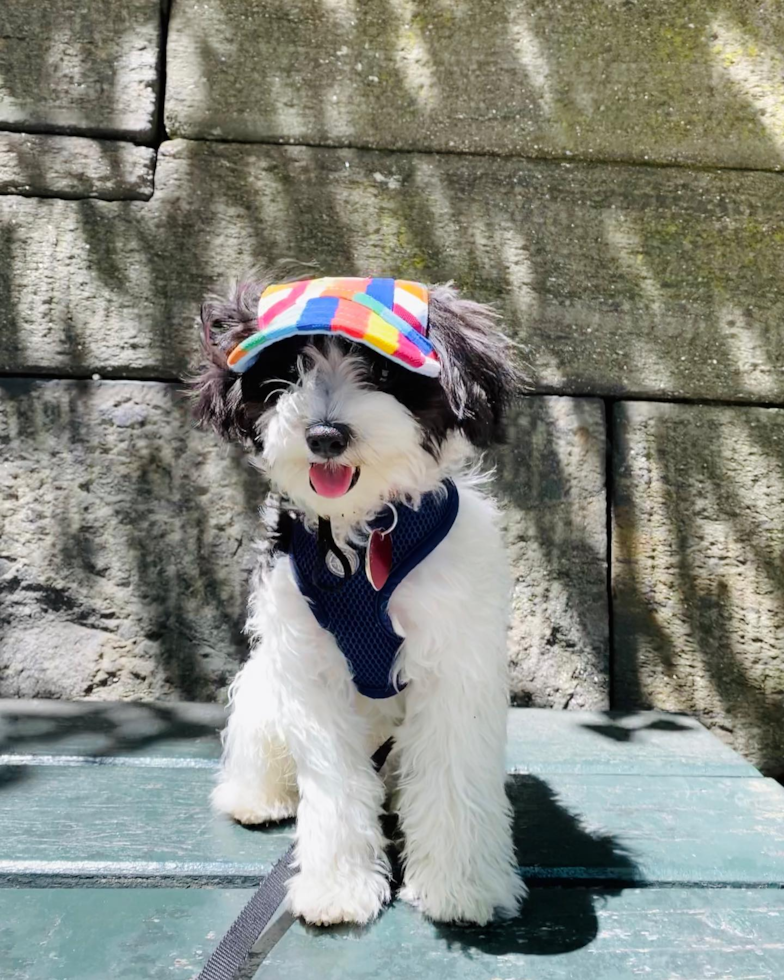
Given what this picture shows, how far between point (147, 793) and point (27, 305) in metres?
1.85

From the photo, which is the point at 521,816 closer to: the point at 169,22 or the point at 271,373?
the point at 271,373

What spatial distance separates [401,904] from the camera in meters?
1.90

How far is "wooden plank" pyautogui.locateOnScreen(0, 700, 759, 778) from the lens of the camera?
268cm

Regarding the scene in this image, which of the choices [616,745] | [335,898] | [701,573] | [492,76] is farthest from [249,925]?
[492,76]

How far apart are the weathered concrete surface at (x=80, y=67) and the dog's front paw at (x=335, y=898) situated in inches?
106

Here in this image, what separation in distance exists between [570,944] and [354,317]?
130 centimetres

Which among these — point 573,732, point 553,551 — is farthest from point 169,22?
point 573,732

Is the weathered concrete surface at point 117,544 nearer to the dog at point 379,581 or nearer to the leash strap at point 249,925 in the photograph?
the dog at point 379,581

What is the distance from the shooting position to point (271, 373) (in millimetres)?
1820

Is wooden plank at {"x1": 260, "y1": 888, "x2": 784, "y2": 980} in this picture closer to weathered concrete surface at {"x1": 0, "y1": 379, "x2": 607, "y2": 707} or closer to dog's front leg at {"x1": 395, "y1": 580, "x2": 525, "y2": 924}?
dog's front leg at {"x1": 395, "y1": 580, "x2": 525, "y2": 924}

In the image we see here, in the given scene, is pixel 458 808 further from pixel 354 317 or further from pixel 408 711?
pixel 354 317

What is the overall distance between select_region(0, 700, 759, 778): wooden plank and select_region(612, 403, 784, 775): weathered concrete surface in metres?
0.18

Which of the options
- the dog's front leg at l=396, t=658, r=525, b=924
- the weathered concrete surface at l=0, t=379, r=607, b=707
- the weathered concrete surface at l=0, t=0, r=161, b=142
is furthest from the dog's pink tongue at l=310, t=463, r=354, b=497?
the weathered concrete surface at l=0, t=0, r=161, b=142

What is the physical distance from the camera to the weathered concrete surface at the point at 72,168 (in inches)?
130
